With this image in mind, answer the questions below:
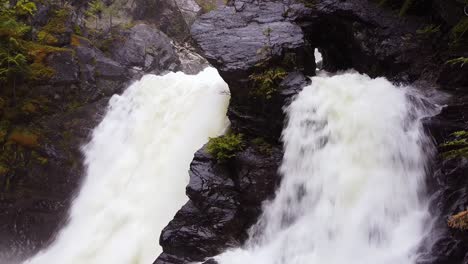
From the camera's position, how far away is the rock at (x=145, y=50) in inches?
641

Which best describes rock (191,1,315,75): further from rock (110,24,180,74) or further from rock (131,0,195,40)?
rock (131,0,195,40)

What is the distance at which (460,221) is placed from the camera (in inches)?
195

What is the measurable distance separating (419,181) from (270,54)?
4358 mm

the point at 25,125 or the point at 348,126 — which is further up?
the point at 348,126

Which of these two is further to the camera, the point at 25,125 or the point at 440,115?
the point at 25,125

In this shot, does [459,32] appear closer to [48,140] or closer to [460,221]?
[460,221]

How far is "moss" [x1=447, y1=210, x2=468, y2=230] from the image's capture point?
4898mm

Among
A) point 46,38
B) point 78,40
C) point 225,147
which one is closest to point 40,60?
point 46,38

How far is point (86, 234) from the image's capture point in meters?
10.1

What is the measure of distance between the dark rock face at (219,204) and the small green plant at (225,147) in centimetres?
14

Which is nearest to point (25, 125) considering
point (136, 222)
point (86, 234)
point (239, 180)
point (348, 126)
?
point (86, 234)

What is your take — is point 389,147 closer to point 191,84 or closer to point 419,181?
point 419,181

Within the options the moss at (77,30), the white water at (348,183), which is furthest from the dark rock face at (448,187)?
the moss at (77,30)

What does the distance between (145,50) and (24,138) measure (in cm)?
659
